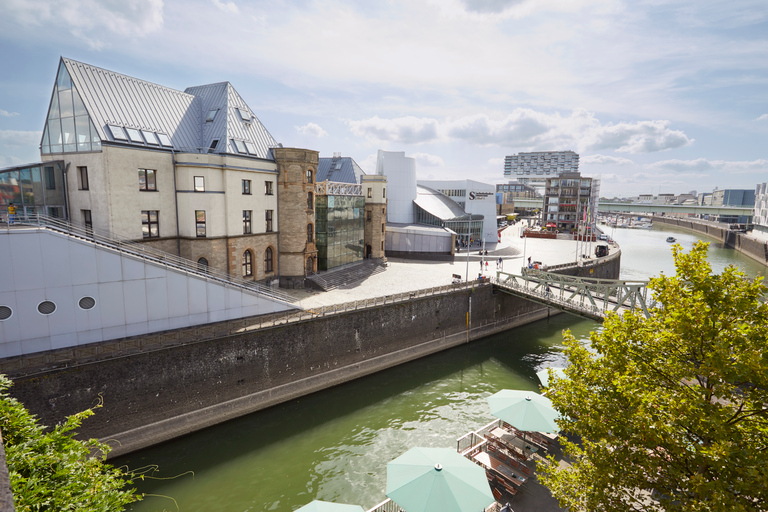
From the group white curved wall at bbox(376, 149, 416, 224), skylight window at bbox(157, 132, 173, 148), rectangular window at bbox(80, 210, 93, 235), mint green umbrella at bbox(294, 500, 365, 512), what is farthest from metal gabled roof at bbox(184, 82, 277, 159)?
white curved wall at bbox(376, 149, 416, 224)

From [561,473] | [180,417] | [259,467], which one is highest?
[561,473]

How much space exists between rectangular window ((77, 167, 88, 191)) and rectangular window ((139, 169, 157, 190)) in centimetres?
327

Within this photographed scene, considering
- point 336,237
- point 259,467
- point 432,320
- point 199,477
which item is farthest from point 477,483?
point 336,237

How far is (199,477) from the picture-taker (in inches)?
795

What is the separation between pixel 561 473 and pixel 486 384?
2048 centimetres

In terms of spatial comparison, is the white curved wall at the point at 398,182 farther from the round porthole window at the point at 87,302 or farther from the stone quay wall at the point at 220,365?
the round porthole window at the point at 87,302

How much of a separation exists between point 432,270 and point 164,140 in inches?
1288

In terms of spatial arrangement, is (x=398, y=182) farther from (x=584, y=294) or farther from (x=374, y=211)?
(x=584, y=294)

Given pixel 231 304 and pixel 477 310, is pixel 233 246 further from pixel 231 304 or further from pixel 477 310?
pixel 477 310

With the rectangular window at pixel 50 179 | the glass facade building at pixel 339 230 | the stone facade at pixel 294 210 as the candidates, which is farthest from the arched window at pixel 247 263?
the rectangular window at pixel 50 179

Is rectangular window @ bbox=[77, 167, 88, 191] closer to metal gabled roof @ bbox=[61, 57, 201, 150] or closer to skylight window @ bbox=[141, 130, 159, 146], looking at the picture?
metal gabled roof @ bbox=[61, 57, 201, 150]

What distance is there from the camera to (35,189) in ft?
90.4

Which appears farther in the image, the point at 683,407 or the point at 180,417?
the point at 180,417

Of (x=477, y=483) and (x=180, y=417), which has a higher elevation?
(x=477, y=483)
